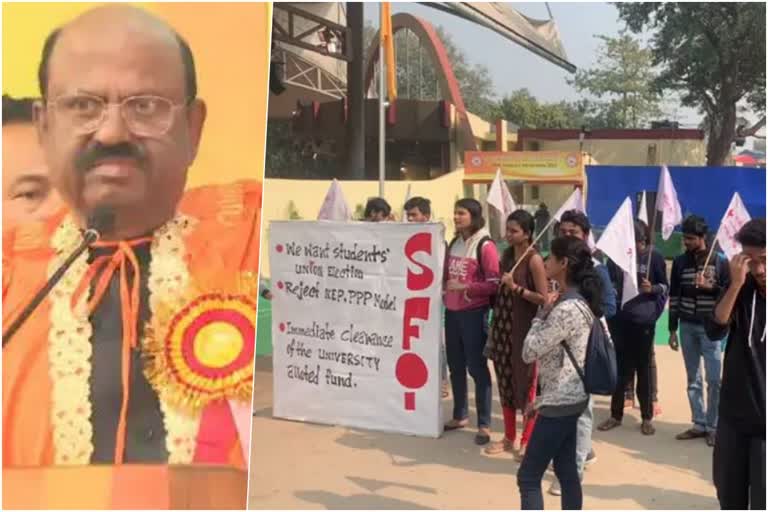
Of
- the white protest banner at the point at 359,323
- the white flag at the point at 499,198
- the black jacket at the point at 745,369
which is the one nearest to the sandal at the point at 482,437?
the white protest banner at the point at 359,323

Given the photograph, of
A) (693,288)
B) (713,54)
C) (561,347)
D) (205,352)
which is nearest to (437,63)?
(713,54)

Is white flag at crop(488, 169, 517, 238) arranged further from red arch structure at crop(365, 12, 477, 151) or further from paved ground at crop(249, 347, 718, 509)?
red arch structure at crop(365, 12, 477, 151)

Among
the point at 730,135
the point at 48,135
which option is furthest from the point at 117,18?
the point at 730,135

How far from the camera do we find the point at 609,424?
5066 millimetres

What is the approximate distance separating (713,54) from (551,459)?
24.8 meters

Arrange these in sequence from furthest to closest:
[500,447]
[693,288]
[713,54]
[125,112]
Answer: [713,54] → [693,288] → [500,447] → [125,112]

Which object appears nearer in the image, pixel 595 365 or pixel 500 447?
pixel 595 365

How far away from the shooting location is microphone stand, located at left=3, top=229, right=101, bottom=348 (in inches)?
81.8

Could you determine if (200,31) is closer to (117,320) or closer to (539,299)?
(117,320)

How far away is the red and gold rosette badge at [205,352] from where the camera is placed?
2.17 meters

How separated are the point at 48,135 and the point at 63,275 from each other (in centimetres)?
38

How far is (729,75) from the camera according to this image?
2503 cm

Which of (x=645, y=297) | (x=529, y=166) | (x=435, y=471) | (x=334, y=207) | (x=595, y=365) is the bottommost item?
(x=435, y=471)

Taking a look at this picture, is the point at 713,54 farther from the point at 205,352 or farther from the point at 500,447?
the point at 205,352
